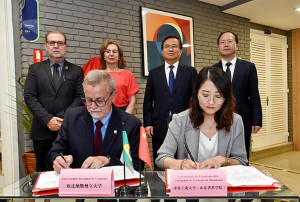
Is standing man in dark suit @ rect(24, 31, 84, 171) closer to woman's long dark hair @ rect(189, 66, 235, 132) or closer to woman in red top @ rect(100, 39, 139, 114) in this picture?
woman in red top @ rect(100, 39, 139, 114)

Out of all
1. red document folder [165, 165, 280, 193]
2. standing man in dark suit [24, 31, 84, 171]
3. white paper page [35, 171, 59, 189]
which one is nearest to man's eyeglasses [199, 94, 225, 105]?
red document folder [165, 165, 280, 193]

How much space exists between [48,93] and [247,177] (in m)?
1.81

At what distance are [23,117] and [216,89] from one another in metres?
2.24

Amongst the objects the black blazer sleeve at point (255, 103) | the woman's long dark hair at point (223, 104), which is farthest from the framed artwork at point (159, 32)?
the woman's long dark hair at point (223, 104)

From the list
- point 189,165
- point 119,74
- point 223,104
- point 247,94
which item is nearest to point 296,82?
point 247,94

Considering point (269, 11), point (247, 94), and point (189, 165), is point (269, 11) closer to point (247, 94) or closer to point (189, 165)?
point (247, 94)

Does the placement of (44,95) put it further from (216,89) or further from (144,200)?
(144,200)

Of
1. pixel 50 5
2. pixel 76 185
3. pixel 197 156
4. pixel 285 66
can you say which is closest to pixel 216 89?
pixel 197 156

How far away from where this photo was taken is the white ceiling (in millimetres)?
4320

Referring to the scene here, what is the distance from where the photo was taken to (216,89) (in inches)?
55.8

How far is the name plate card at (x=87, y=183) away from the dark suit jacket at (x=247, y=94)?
1.90m

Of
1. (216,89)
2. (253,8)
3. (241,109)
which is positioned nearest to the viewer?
(216,89)

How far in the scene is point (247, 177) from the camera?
1.01 m

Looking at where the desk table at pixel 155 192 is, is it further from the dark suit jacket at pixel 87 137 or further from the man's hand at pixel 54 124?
the man's hand at pixel 54 124
